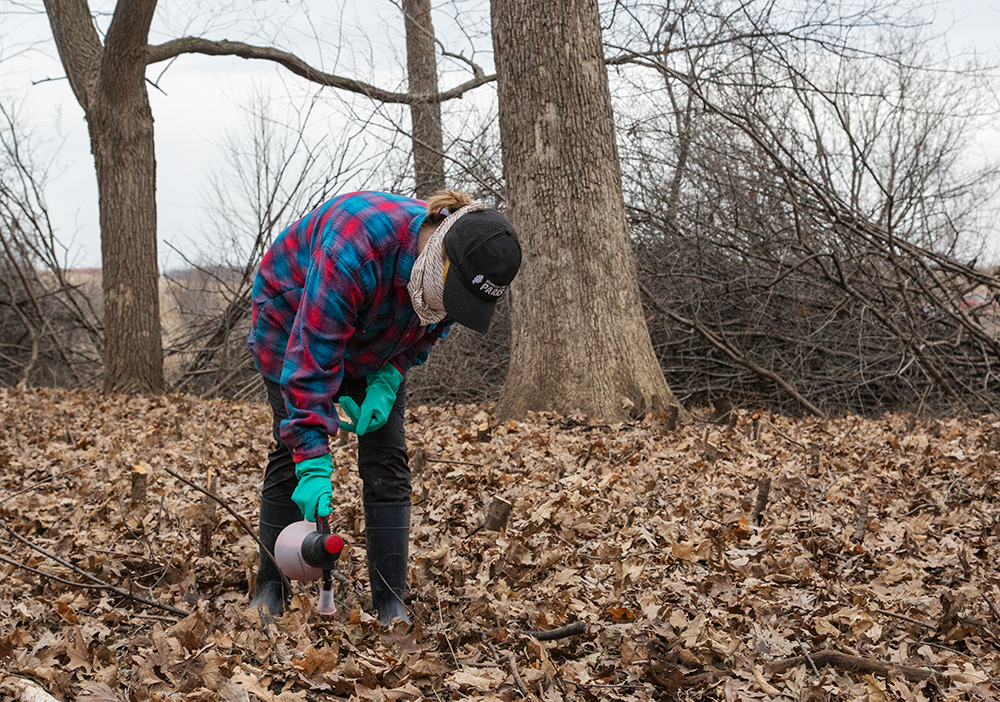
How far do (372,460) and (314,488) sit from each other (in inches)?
13.9

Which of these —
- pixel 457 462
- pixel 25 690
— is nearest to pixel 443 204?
pixel 25 690

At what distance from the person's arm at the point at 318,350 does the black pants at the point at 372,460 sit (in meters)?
0.31

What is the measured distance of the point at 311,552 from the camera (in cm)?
260

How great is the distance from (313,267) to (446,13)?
7851mm

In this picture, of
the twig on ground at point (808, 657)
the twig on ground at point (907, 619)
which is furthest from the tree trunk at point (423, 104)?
the twig on ground at point (808, 657)

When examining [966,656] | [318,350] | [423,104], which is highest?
[423,104]

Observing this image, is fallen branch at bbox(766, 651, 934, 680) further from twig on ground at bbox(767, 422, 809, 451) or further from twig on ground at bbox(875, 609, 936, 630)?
twig on ground at bbox(767, 422, 809, 451)

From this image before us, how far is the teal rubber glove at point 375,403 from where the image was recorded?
2732mm

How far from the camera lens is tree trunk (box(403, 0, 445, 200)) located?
32.3 ft

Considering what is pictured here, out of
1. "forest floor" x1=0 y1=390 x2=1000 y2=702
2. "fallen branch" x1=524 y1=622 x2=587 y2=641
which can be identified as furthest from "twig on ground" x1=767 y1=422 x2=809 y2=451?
"fallen branch" x1=524 y1=622 x2=587 y2=641

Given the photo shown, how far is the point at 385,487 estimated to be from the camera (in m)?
2.91

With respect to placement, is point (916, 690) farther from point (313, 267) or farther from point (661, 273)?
point (661, 273)

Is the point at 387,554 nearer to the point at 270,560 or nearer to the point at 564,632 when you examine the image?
the point at 270,560

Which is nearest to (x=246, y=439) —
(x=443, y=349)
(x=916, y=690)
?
(x=443, y=349)
